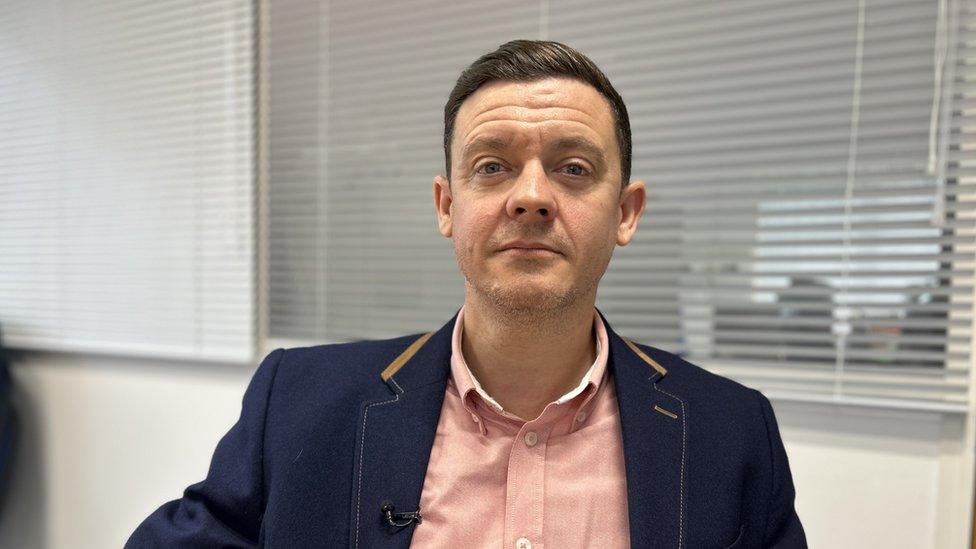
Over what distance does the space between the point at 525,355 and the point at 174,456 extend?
6.15ft

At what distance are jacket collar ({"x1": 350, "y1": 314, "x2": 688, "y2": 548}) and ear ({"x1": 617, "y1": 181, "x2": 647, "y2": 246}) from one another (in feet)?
0.75

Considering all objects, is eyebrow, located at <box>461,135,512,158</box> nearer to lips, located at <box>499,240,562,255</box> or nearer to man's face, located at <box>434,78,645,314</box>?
man's face, located at <box>434,78,645,314</box>

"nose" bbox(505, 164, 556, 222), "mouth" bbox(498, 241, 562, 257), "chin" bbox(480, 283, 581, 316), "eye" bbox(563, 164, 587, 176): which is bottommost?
"chin" bbox(480, 283, 581, 316)

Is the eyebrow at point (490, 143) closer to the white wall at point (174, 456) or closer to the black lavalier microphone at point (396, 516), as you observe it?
the black lavalier microphone at point (396, 516)

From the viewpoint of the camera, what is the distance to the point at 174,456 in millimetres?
2430

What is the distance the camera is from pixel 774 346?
5.25ft

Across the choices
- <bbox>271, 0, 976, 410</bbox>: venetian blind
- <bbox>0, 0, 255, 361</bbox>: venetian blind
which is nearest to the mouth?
<bbox>271, 0, 976, 410</bbox>: venetian blind

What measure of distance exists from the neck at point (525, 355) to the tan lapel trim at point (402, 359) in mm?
99

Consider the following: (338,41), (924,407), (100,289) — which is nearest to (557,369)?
(924,407)

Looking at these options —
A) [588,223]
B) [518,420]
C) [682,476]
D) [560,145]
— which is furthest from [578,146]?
[682,476]

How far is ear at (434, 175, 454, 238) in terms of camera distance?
4.08 ft

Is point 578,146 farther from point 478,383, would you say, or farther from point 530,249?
point 478,383

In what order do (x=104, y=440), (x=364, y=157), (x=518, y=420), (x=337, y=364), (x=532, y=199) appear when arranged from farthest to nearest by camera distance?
(x=104, y=440), (x=364, y=157), (x=337, y=364), (x=518, y=420), (x=532, y=199)

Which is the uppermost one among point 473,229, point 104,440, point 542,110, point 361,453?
point 542,110
